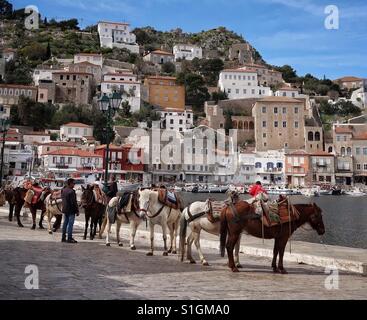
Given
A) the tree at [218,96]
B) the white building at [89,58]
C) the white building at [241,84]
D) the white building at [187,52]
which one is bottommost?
the tree at [218,96]

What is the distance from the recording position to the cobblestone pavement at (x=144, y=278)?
5.99 m

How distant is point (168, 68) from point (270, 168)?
2106 inches

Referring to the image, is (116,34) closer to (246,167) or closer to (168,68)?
(168,68)

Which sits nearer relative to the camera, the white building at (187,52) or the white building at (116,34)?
the white building at (116,34)

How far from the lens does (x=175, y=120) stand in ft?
322

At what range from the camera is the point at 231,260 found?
8.48m

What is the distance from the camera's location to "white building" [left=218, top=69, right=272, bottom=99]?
366 feet

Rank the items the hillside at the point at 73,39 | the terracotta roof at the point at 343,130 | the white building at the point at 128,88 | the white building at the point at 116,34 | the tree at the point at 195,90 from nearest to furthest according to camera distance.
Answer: the terracotta roof at the point at 343,130
the white building at the point at 128,88
the tree at the point at 195,90
the hillside at the point at 73,39
the white building at the point at 116,34

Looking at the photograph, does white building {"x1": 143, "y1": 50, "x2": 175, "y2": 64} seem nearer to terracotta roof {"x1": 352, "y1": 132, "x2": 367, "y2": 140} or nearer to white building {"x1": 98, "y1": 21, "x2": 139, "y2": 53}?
white building {"x1": 98, "y1": 21, "x2": 139, "y2": 53}

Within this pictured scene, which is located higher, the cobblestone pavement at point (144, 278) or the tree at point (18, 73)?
the tree at point (18, 73)

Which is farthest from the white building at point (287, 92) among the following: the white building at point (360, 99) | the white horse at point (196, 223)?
the white horse at point (196, 223)

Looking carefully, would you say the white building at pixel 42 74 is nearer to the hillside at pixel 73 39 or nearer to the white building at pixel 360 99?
the hillside at pixel 73 39

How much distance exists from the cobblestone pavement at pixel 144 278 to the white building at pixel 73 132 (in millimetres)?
74810

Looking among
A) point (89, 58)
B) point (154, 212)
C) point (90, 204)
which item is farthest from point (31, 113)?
point (154, 212)
